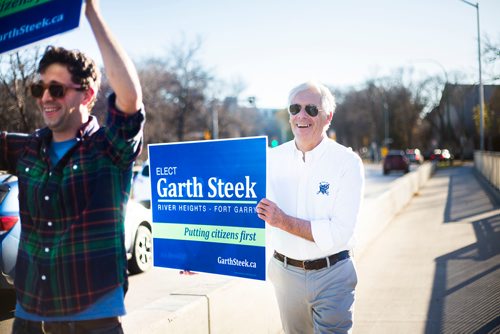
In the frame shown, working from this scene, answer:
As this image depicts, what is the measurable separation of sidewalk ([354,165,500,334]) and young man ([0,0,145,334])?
11.8 feet

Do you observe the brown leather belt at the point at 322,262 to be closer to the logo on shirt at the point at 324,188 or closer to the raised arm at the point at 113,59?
the logo on shirt at the point at 324,188

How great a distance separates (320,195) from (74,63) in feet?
5.07

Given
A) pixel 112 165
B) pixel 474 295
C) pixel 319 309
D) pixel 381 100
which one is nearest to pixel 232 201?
pixel 319 309

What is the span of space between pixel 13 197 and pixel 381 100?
85.7 m

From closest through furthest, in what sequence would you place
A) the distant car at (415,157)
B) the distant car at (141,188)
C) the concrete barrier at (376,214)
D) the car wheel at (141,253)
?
the car wheel at (141,253)
the concrete barrier at (376,214)
the distant car at (141,188)
the distant car at (415,157)

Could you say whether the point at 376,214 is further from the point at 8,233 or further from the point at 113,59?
the point at 113,59

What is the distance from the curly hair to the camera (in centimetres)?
214

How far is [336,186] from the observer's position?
120 inches

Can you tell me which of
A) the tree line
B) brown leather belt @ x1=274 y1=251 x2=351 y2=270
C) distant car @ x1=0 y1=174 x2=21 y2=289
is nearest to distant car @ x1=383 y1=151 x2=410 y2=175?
the tree line

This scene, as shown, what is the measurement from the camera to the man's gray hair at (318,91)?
3.21 m

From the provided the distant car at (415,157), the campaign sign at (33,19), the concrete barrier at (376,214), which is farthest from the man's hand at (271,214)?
the distant car at (415,157)

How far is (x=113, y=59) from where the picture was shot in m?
1.99

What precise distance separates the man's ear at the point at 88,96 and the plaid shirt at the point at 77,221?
0.13m

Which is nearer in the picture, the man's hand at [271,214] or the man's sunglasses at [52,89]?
the man's sunglasses at [52,89]
